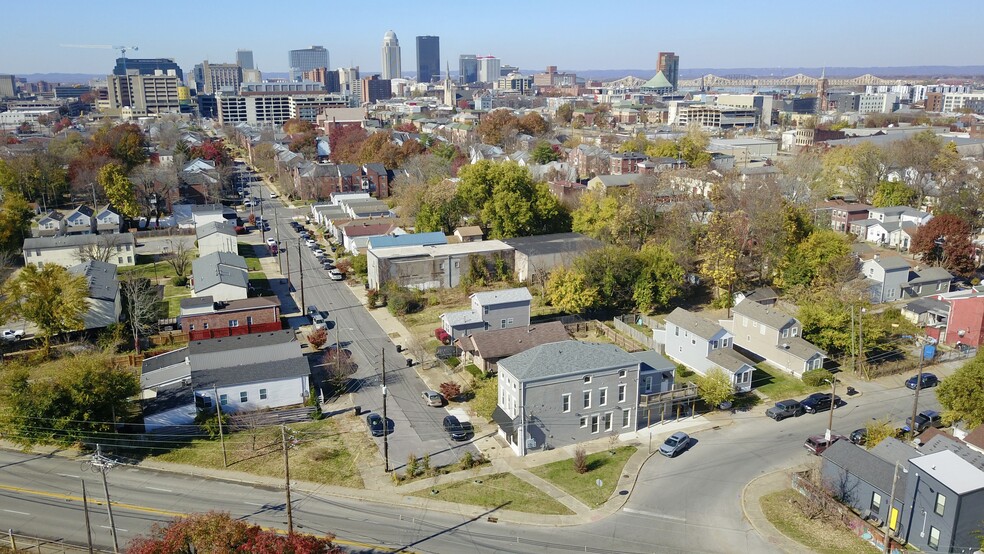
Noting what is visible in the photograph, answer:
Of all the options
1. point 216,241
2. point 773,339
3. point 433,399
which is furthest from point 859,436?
point 216,241

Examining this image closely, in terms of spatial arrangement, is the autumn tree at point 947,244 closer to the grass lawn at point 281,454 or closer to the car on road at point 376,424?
the car on road at point 376,424

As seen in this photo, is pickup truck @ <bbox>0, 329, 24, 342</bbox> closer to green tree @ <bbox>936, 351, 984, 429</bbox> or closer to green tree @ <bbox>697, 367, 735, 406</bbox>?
green tree @ <bbox>697, 367, 735, 406</bbox>

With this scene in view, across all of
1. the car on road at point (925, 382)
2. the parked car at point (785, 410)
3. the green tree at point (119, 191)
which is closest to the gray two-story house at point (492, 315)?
the parked car at point (785, 410)

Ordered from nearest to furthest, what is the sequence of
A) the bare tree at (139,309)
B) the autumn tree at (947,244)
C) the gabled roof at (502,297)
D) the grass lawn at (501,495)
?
1. the grass lawn at (501,495)
2. the bare tree at (139,309)
3. the gabled roof at (502,297)
4. the autumn tree at (947,244)

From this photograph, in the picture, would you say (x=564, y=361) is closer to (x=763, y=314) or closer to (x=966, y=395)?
(x=763, y=314)

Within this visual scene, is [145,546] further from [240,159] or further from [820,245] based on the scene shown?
[240,159]

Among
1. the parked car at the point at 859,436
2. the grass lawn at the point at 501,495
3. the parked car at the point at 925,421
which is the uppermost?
the parked car at the point at 925,421

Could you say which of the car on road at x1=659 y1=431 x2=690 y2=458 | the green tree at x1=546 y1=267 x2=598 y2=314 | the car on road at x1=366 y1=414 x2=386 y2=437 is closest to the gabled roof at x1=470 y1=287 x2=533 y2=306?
the green tree at x1=546 y1=267 x2=598 y2=314
